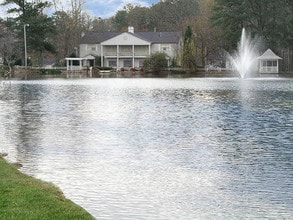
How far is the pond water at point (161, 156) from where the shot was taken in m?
9.83

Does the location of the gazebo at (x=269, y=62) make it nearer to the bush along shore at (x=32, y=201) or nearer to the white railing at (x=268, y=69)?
the white railing at (x=268, y=69)

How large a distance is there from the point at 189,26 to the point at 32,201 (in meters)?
76.7

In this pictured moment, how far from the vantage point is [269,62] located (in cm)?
8119

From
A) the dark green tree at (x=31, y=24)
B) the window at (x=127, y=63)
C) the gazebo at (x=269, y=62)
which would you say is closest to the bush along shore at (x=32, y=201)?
the gazebo at (x=269, y=62)

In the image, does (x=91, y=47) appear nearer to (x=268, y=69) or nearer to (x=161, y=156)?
(x=268, y=69)

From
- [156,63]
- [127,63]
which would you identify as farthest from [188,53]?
[127,63]

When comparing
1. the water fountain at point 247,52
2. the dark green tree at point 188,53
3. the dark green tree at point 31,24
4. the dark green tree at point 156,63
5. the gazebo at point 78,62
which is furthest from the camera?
the gazebo at point 78,62

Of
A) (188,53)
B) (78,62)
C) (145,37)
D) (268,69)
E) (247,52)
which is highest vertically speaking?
(145,37)

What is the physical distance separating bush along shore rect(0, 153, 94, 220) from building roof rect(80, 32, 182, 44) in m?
85.5

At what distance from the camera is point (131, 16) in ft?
415

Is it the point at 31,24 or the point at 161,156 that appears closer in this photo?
the point at 161,156

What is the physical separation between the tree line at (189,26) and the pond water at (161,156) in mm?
56380

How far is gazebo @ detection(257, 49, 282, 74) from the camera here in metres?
79.2

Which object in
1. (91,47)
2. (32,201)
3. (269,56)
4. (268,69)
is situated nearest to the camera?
(32,201)
